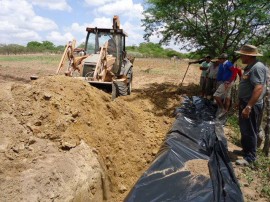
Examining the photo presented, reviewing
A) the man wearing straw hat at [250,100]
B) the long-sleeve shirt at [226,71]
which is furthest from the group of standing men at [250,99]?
the long-sleeve shirt at [226,71]

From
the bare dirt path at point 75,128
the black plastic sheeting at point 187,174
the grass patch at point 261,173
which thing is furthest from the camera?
the grass patch at point 261,173

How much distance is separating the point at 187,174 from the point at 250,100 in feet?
6.22

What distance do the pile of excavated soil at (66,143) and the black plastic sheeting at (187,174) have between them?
0.71m

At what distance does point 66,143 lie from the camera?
3920 millimetres

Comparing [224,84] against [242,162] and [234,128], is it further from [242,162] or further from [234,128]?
[242,162]

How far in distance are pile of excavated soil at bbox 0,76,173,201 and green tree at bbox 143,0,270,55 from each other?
4508 mm

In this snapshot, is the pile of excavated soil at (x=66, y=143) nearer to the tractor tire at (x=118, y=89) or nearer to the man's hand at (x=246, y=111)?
the tractor tire at (x=118, y=89)

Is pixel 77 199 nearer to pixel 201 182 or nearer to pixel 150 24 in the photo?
pixel 201 182

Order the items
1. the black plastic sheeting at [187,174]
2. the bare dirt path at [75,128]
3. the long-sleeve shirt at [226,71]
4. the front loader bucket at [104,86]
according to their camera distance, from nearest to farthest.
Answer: the black plastic sheeting at [187,174] < the bare dirt path at [75,128] < the front loader bucket at [104,86] < the long-sleeve shirt at [226,71]

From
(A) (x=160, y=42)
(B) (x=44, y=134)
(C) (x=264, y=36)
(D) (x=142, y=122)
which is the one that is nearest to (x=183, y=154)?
(B) (x=44, y=134)

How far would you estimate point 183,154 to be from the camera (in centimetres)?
416

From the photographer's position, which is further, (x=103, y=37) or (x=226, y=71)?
(x=103, y=37)

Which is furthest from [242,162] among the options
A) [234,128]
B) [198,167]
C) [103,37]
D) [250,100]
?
[103,37]

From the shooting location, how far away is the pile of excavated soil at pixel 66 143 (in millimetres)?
3272
